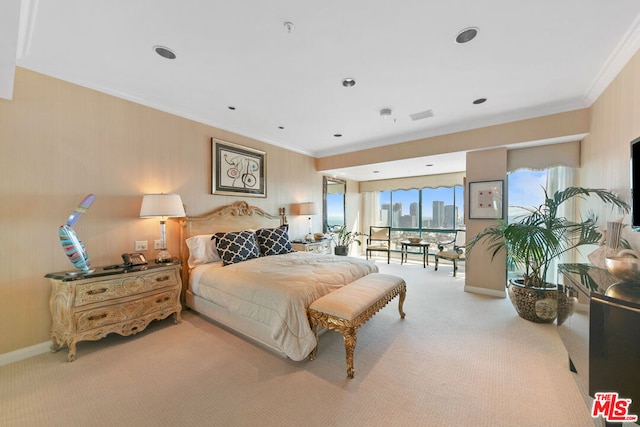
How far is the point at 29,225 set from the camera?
2.21 metres

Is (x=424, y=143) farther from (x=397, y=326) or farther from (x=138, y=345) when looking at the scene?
(x=138, y=345)

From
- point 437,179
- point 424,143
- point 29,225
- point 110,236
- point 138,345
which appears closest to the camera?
point 29,225

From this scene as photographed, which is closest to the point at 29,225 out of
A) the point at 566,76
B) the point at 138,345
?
the point at 138,345

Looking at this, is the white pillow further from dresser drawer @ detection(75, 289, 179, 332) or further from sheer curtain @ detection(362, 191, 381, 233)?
sheer curtain @ detection(362, 191, 381, 233)

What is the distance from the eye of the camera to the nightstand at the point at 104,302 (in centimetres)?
211

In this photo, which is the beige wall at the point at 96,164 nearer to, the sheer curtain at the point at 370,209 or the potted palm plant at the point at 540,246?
the potted palm plant at the point at 540,246

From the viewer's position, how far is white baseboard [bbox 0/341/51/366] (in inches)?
81.7

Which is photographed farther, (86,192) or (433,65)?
(86,192)

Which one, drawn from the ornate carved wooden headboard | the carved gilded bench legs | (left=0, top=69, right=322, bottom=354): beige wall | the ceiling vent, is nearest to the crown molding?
the ceiling vent

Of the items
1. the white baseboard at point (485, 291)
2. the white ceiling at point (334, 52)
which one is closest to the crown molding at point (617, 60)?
the white ceiling at point (334, 52)

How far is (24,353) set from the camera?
7.07ft

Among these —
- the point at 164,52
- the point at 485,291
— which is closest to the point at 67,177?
the point at 164,52

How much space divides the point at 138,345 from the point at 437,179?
6.89 m

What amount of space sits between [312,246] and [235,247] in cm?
188
